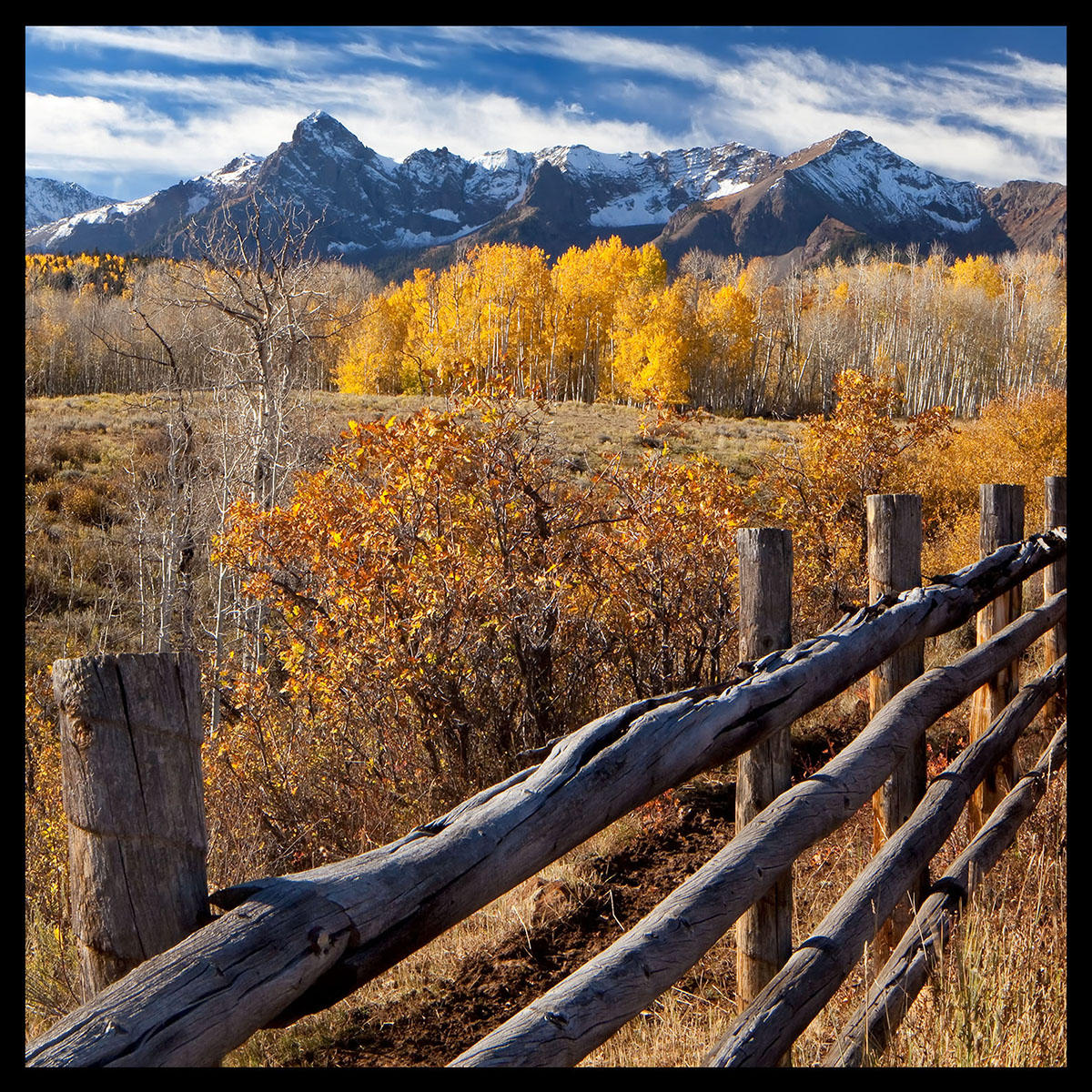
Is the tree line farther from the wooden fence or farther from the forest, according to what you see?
the wooden fence

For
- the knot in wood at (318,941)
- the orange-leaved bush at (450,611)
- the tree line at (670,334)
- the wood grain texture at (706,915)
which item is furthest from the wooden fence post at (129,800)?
the tree line at (670,334)

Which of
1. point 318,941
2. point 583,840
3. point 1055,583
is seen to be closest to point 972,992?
point 583,840

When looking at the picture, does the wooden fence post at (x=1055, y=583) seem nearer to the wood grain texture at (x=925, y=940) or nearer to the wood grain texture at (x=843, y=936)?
the wood grain texture at (x=925, y=940)

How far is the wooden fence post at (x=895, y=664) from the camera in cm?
332

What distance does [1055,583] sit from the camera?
579 centimetres

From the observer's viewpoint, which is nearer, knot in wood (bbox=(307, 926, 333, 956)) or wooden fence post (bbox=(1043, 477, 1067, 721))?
knot in wood (bbox=(307, 926, 333, 956))

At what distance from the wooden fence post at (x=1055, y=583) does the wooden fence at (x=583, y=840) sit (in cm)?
255

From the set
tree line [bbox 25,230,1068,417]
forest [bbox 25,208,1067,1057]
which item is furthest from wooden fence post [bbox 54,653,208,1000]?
tree line [bbox 25,230,1068,417]

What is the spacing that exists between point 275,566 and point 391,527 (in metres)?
1.45

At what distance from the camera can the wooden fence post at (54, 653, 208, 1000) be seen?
1.40m

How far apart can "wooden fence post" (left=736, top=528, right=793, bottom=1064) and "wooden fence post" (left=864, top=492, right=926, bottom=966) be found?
48 cm

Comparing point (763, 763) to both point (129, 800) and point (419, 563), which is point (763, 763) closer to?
point (129, 800)
